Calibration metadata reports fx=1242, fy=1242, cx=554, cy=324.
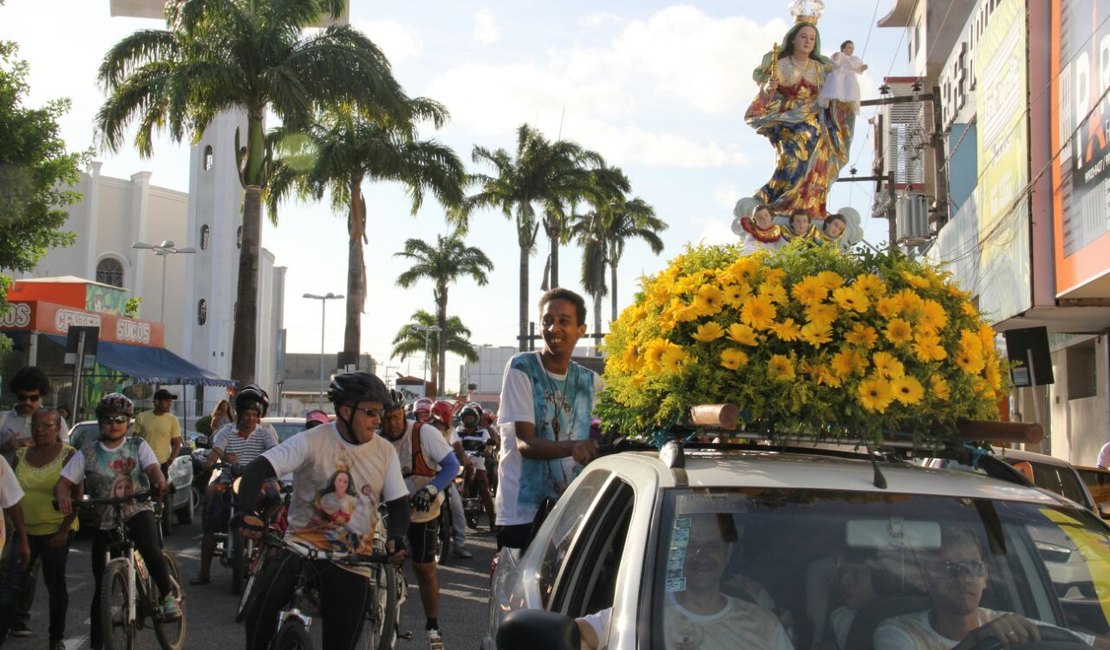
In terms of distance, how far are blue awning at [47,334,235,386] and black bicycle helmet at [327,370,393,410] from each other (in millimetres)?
28381

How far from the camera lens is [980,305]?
23.2 m

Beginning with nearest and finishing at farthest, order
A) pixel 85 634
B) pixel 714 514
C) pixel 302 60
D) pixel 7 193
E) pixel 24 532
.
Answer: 1. pixel 714 514
2. pixel 24 532
3. pixel 85 634
4. pixel 7 193
5. pixel 302 60

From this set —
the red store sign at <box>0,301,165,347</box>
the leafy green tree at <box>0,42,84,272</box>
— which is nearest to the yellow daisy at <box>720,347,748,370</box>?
the leafy green tree at <box>0,42,84,272</box>

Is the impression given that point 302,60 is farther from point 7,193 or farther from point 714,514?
point 714,514

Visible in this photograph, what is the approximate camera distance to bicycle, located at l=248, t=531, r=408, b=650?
5.18 metres

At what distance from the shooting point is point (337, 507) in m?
5.63

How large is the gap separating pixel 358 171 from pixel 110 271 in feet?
139

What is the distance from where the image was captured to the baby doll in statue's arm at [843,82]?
19469mm

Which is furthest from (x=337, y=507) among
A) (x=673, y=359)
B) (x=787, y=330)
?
(x=787, y=330)

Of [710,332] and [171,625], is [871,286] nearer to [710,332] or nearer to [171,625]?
[710,332]

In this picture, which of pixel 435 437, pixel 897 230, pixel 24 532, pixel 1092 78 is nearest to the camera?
pixel 24 532

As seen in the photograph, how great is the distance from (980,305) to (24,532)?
1961cm

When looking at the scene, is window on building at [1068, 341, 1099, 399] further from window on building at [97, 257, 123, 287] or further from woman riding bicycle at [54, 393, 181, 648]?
window on building at [97, 257, 123, 287]

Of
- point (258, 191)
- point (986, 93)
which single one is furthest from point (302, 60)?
point (986, 93)
